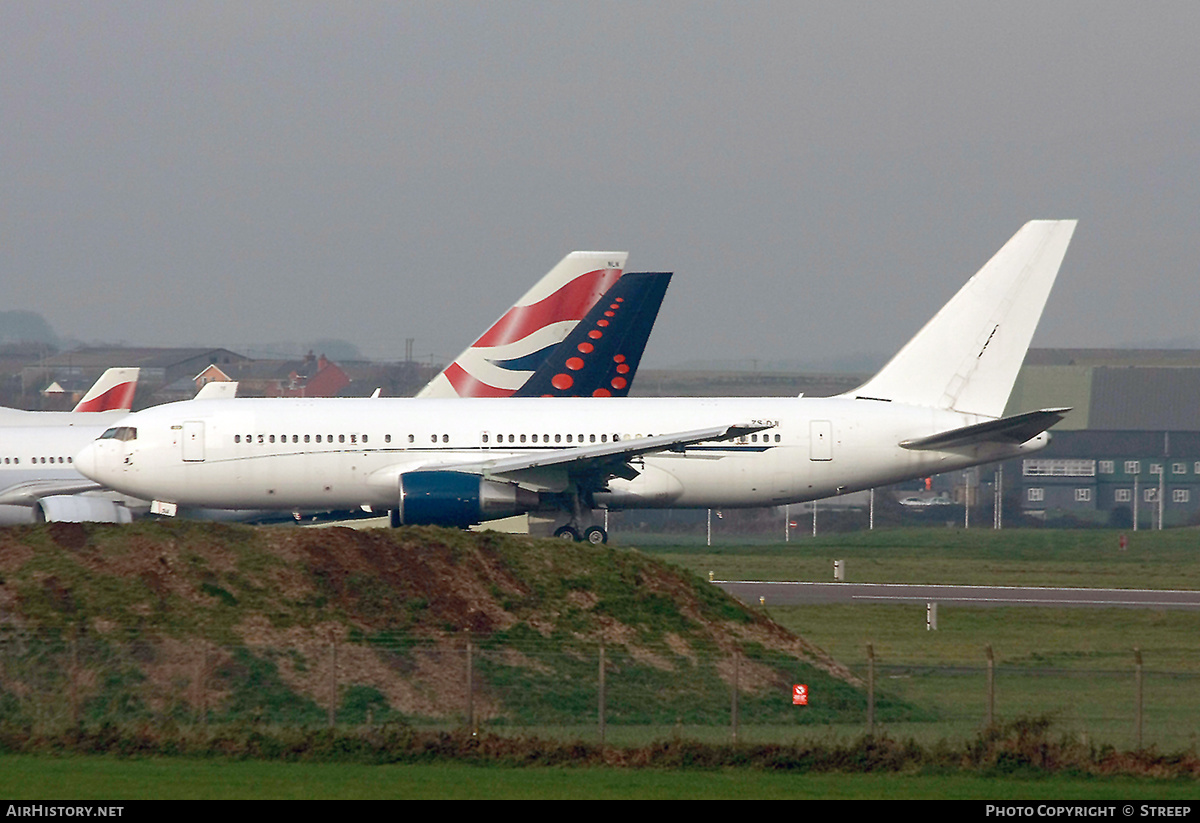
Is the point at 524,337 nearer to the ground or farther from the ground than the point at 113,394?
farther from the ground

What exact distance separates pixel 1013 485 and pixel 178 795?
74.8 m

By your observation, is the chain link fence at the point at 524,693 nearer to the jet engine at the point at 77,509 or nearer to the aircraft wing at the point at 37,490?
the jet engine at the point at 77,509

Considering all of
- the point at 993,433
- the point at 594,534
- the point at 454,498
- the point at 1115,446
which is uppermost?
the point at 1115,446

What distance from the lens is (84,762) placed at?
59.4 ft

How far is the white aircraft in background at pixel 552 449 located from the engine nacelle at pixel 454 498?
0.15 ft

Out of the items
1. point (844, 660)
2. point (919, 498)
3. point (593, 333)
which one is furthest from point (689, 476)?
point (919, 498)

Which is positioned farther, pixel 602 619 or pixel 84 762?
pixel 602 619

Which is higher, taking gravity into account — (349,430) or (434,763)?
(349,430)

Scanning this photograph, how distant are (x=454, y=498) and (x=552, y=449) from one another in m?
3.33

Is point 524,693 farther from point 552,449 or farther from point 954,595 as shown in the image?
point 552,449

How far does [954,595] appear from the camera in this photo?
36.9 m

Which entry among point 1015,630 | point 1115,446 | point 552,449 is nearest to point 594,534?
point 552,449

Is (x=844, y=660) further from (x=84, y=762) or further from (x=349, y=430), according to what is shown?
(x=349, y=430)

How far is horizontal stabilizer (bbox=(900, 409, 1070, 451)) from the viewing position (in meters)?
39.2
